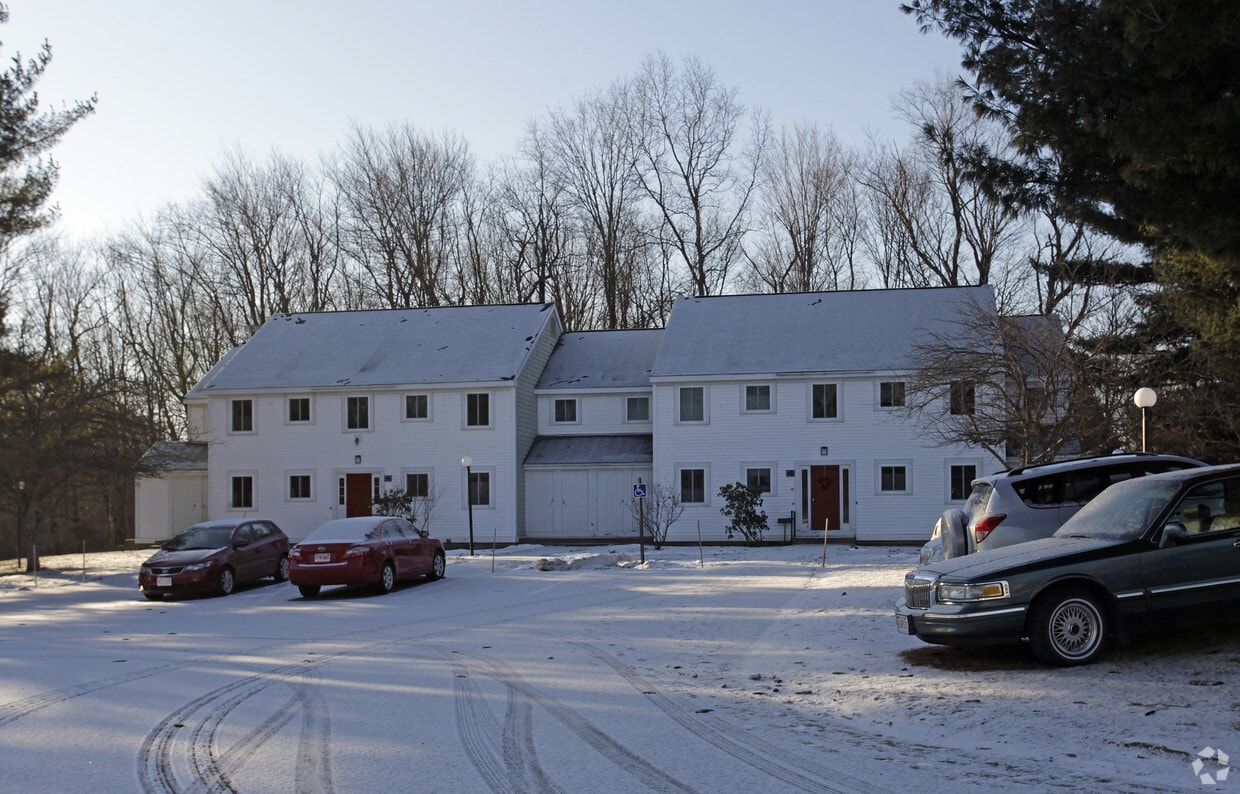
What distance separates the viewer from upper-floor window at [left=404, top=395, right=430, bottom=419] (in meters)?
37.3

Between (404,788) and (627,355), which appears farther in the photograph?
(627,355)

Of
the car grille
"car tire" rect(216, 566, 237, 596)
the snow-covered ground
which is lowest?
"car tire" rect(216, 566, 237, 596)

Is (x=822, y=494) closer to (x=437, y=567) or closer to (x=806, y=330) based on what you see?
(x=806, y=330)

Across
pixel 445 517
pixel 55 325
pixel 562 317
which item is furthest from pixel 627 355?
pixel 55 325

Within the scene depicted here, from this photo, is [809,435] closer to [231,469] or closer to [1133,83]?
[231,469]

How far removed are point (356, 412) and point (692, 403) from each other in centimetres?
1209

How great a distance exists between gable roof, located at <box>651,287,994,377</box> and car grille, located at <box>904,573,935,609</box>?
24354 mm

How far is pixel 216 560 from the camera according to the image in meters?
21.2

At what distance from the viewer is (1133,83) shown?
30.6 ft

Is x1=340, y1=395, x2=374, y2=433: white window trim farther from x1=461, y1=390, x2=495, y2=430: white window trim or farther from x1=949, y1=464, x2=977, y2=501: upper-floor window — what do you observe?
x1=949, y1=464, x2=977, y2=501: upper-floor window

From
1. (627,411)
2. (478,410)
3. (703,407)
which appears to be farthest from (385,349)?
(703,407)

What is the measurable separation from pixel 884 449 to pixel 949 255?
17.3 meters

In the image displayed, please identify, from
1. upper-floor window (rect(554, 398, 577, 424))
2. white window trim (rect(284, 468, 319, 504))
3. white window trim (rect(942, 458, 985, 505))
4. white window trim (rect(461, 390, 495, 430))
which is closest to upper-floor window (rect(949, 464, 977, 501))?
white window trim (rect(942, 458, 985, 505))

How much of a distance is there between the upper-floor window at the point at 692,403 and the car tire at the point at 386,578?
16647 mm
